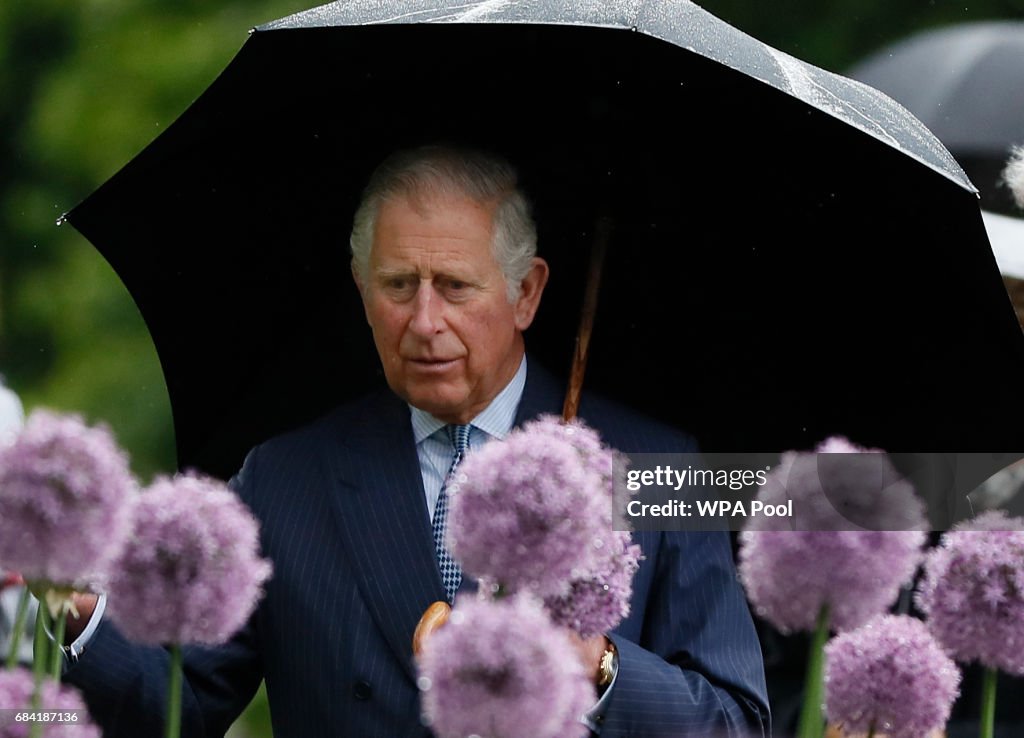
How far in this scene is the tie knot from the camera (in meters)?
2.31

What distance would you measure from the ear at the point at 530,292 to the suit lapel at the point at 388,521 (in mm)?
204

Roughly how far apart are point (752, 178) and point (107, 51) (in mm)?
4636

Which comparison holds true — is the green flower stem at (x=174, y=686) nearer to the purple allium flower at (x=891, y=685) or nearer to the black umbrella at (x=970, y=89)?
the purple allium flower at (x=891, y=685)

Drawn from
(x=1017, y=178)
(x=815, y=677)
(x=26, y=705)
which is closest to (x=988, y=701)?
(x=815, y=677)

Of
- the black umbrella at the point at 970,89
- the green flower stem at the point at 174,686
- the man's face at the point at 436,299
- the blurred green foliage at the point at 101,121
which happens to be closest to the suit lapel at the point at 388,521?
the man's face at the point at 436,299

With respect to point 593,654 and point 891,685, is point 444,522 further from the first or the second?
point 891,685

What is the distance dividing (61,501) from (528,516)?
299 mm

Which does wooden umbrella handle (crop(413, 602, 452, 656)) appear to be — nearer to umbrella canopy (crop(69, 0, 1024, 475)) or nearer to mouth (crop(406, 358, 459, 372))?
mouth (crop(406, 358, 459, 372))

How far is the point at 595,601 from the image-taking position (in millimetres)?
1376

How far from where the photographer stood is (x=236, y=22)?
6.30 meters

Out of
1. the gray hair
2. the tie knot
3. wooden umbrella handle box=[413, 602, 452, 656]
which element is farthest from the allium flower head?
wooden umbrella handle box=[413, 602, 452, 656]

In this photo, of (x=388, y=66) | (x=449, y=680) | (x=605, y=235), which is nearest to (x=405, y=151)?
(x=388, y=66)

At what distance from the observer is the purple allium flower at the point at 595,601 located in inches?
53.5

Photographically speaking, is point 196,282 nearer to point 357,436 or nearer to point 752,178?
point 357,436
